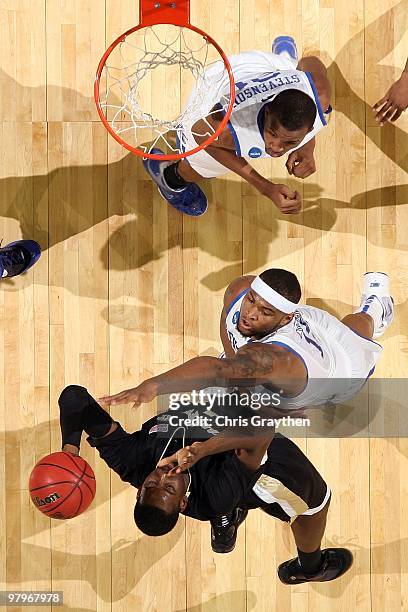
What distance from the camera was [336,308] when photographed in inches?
160

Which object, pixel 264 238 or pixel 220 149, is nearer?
pixel 220 149

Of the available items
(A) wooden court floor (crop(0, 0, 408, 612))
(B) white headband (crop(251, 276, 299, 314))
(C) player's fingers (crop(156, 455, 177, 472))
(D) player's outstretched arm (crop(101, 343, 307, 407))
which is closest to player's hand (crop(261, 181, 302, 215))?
(A) wooden court floor (crop(0, 0, 408, 612))

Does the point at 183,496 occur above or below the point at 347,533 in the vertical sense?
above

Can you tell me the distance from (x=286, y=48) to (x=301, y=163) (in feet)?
1.98

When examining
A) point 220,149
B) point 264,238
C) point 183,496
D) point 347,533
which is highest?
point 220,149

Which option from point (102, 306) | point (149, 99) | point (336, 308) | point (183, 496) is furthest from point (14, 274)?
point (336, 308)

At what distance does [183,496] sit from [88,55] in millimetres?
2342

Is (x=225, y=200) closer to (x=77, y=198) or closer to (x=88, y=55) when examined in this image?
(x=77, y=198)

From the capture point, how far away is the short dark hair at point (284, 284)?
359cm

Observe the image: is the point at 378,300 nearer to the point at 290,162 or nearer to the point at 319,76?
the point at 290,162

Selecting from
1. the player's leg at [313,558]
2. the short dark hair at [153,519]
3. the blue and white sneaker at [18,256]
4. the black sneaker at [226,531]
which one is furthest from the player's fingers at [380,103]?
the short dark hair at [153,519]

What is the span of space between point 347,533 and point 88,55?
9.43 feet

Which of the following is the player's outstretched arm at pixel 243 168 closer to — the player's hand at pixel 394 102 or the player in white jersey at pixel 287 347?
the player in white jersey at pixel 287 347

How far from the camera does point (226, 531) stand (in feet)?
13.0
